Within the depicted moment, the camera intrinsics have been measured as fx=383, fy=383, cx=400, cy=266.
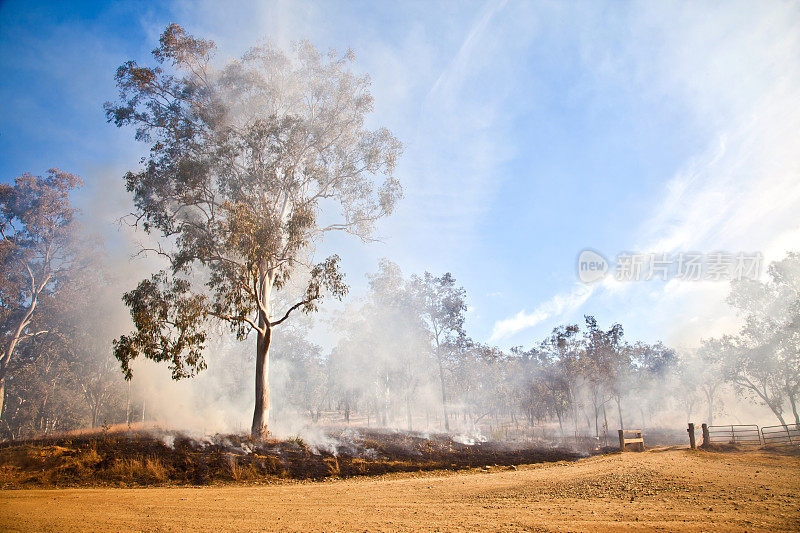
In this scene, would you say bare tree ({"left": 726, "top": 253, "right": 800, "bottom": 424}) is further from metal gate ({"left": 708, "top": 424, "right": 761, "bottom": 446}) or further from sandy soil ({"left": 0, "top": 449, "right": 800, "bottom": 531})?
sandy soil ({"left": 0, "top": 449, "right": 800, "bottom": 531})

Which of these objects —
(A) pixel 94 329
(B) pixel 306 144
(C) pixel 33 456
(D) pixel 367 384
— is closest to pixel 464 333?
(D) pixel 367 384

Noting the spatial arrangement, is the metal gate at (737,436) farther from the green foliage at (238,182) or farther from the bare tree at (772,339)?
the green foliage at (238,182)

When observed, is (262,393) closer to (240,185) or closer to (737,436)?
(240,185)

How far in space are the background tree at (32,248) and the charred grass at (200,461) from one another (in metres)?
25.4

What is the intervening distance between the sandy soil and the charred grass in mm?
1395

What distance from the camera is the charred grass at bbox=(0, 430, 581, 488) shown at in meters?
11.3

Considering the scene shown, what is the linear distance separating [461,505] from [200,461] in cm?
897

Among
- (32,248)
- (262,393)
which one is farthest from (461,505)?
(32,248)

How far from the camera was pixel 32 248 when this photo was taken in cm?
3231

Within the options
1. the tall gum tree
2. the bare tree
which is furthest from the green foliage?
the bare tree

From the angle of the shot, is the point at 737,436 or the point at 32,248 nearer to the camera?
the point at 737,436

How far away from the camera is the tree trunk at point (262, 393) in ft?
54.3

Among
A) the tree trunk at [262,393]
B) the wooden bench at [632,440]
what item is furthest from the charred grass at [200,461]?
the wooden bench at [632,440]

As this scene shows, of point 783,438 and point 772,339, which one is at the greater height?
point 772,339
